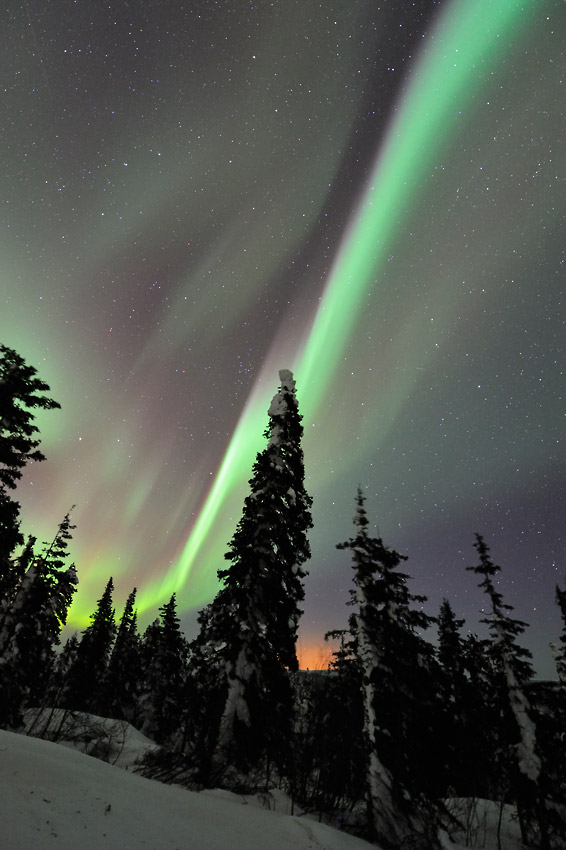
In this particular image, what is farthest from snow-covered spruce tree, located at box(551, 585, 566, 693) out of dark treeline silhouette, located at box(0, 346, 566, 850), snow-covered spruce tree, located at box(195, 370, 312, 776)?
snow-covered spruce tree, located at box(195, 370, 312, 776)

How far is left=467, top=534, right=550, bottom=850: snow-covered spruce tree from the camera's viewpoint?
18.0 metres

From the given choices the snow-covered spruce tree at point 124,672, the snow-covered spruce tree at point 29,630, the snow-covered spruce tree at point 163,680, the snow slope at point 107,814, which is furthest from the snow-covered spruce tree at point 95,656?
the snow slope at point 107,814

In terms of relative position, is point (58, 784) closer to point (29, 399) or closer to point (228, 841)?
point (228, 841)

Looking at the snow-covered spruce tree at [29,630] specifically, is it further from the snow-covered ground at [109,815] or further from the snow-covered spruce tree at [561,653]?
the snow-covered spruce tree at [561,653]

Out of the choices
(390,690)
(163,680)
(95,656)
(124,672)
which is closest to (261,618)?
(390,690)

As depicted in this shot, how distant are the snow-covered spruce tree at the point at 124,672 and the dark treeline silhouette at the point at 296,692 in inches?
1052

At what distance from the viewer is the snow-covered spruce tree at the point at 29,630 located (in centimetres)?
2148

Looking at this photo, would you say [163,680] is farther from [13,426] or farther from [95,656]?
[13,426]

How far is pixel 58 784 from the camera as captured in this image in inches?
189

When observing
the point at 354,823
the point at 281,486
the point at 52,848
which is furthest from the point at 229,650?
the point at 52,848

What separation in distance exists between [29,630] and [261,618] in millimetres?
18551

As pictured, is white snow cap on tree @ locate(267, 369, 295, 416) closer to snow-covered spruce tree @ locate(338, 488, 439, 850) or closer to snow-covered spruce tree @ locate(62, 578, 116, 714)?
snow-covered spruce tree @ locate(338, 488, 439, 850)

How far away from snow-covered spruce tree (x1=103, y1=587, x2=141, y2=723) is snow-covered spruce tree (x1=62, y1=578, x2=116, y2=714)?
2.82 ft

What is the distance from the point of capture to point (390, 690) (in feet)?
45.8
